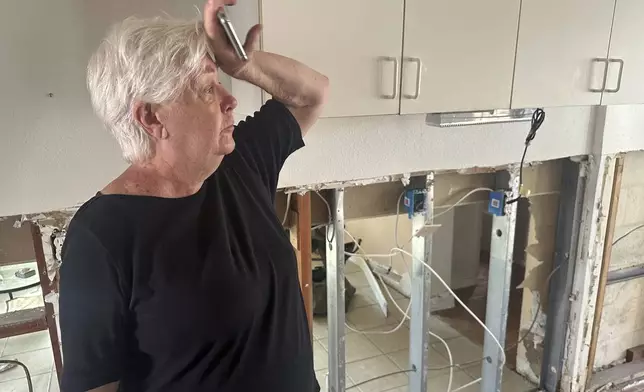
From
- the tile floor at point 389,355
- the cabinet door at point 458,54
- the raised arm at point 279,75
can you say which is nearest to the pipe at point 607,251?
the tile floor at point 389,355

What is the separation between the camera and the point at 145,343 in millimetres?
931

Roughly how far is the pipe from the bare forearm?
1.37 meters

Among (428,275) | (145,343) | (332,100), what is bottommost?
(428,275)

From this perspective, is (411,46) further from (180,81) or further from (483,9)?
(180,81)

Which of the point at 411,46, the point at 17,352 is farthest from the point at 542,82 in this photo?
the point at 17,352

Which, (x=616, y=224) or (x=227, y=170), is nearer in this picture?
(x=227, y=170)

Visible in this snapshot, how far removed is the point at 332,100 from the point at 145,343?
0.64m

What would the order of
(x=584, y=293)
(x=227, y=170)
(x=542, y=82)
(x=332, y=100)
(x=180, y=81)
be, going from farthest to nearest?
1. (x=584, y=293)
2. (x=542, y=82)
3. (x=332, y=100)
4. (x=227, y=170)
5. (x=180, y=81)

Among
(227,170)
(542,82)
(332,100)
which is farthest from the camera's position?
(542,82)

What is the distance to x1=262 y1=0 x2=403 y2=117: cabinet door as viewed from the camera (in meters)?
1.14

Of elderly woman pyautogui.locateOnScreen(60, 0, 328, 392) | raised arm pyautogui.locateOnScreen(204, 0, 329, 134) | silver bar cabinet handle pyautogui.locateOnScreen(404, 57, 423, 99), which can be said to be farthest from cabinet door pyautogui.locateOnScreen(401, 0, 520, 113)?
elderly woman pyautogui.locateOnScreen(60, 0, 328, 392)

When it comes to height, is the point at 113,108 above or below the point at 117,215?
above

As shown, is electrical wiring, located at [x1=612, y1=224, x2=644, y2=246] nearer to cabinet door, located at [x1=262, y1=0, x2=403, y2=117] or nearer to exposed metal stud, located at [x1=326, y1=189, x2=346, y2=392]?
exposed metal stud, located at [x1=326, y1=189, x2=346, y2=392]

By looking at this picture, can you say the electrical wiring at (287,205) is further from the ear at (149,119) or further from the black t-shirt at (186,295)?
the ear at (149,119)
